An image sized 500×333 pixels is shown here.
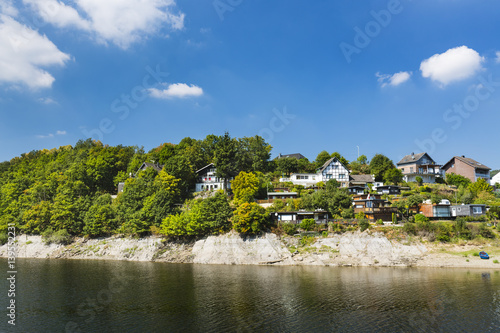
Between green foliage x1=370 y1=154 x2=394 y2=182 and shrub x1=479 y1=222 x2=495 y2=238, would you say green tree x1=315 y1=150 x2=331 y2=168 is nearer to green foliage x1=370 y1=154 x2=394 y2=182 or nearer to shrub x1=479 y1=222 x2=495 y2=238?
green foliage x1=370 y1=154 x2=394 y2=182

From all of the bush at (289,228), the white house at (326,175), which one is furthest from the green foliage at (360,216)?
the white house at (326,175)

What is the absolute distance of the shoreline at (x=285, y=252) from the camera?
54406mm

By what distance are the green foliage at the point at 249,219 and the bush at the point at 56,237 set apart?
144 ft

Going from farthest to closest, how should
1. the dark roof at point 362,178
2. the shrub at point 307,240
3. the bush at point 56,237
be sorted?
the dark roof at point 362,178
the bush at point 56,237
the shrub at point 307,240

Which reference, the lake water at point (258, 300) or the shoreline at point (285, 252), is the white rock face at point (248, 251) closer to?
the shoreline at point (285, 252)

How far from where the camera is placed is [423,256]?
54844 millimetres

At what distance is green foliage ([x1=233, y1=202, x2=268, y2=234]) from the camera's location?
62.2m

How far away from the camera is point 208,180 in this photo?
92.0 metres

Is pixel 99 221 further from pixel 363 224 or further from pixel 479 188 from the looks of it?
pixel 479 188

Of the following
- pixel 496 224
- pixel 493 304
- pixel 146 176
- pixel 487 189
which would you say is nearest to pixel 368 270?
pixel 493 304

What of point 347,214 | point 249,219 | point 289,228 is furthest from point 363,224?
point 249,219

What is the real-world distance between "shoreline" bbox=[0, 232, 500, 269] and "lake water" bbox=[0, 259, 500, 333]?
12.8 ft

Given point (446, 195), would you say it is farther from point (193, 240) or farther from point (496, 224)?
point (193, 240)

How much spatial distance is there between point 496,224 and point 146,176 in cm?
8274
